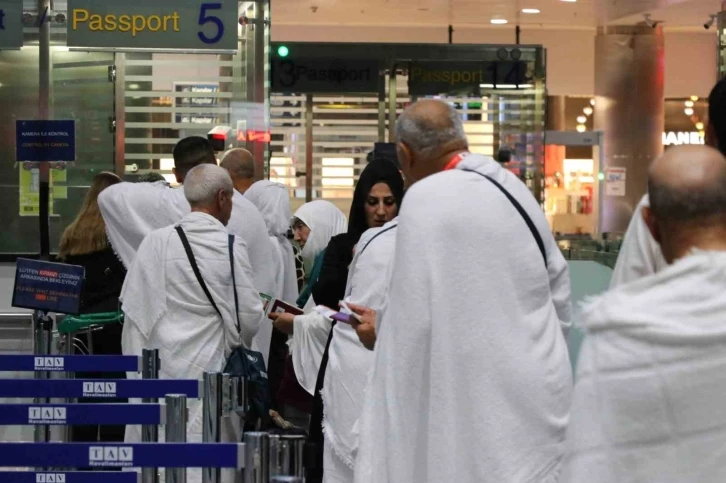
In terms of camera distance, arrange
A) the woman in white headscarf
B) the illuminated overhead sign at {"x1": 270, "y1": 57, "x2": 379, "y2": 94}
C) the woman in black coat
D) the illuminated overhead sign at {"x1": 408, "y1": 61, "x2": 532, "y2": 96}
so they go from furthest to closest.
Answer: the illuminated overhead sign at {"x1": 270, "y1": 57, "x2": 379, "y2": 94} < the illuminated overhead sign at {"x1": 408, "y1": 61, "x2": 532, "y2": 96} < the woman in black coat < the woman in white headscarf

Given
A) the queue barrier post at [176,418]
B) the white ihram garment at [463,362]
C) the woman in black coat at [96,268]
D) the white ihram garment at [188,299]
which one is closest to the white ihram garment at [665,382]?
the white ihram garment at [463,362]

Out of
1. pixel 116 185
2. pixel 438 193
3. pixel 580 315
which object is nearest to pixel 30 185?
pixel 116 185

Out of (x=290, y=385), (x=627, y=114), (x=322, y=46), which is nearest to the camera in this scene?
(x=290, y=385)

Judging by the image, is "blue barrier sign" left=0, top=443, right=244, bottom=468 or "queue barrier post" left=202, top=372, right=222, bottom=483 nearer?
"blue barrier sign" left=0, top=443, right=244, bottom=468

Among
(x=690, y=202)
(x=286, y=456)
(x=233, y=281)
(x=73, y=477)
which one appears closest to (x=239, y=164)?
(x=233, y=281)

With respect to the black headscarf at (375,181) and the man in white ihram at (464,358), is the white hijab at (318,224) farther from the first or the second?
the man in white ihram at (464,358)

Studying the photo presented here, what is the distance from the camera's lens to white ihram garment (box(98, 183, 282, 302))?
7.25 metres

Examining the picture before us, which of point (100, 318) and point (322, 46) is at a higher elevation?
point (322, 46)

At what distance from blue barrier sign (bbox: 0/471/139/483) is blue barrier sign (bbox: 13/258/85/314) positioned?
2273mm

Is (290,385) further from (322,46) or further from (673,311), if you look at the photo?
(322,46)

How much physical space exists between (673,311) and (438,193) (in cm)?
141

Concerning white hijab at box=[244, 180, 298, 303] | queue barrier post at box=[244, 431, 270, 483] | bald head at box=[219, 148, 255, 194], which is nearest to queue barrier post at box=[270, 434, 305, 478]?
queue barrier post at box=[244, 431, 270, 483]

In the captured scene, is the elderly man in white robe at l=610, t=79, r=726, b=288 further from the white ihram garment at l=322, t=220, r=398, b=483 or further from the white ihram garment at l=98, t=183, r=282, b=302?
the white ihram garment at l=98, t=183, r=282, b=302

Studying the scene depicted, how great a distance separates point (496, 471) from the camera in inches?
138
